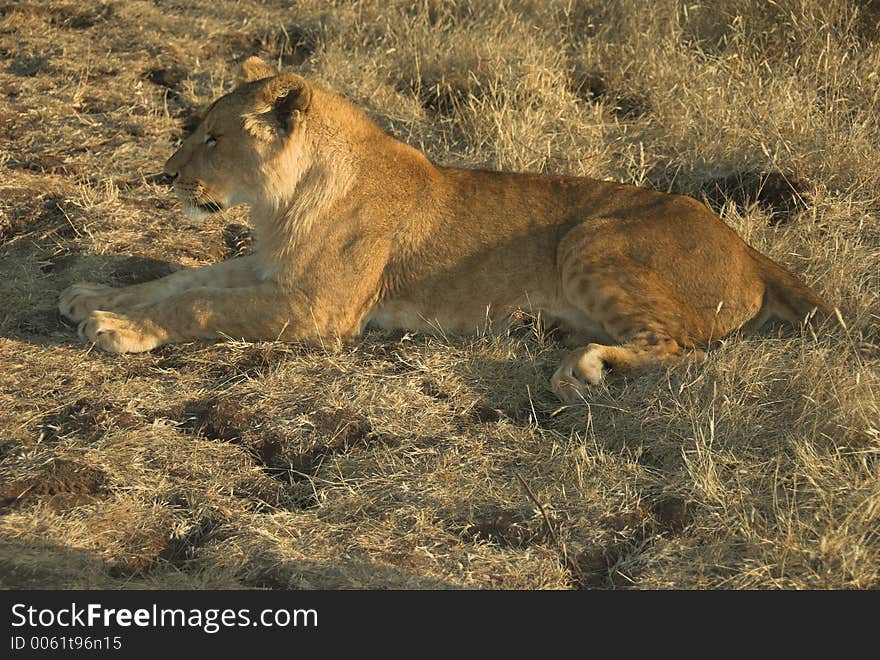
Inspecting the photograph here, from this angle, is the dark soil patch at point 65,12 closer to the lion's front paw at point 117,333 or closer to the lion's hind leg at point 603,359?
the lion's front paw at point 117,333

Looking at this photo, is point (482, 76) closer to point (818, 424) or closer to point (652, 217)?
point (652, 217)

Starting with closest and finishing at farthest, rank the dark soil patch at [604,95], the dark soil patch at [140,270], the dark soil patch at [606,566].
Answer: the dark soil patch at [606,566], the dark soil patch at [140,270], the dark soil patch at [604,95]

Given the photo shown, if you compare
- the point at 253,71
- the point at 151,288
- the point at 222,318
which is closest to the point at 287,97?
the point at 253,71

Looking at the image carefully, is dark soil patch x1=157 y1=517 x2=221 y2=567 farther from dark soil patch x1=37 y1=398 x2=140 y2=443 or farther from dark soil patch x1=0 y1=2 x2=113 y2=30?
dark soil patch x1=0 y1=2 x2=113 y2=30

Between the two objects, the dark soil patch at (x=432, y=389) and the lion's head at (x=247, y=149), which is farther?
the lion's head at (x=247, y=149)

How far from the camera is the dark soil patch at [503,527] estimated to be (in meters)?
3.13

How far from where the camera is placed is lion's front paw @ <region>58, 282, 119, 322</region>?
4230mm

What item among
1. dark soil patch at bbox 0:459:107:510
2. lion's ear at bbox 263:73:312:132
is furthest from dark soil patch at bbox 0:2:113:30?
dark soil patch at bbox 0:459:107:510

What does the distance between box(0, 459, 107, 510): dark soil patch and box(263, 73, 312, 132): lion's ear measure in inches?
56.1

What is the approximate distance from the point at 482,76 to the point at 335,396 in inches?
116

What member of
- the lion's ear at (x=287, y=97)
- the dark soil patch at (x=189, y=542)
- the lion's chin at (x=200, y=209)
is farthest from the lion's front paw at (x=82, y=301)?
the dark soil patch at (x=189, y=542)

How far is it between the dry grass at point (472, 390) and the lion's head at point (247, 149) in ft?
1.86

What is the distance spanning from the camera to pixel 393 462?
3445 millimetres

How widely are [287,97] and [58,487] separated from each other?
61.9 inches
